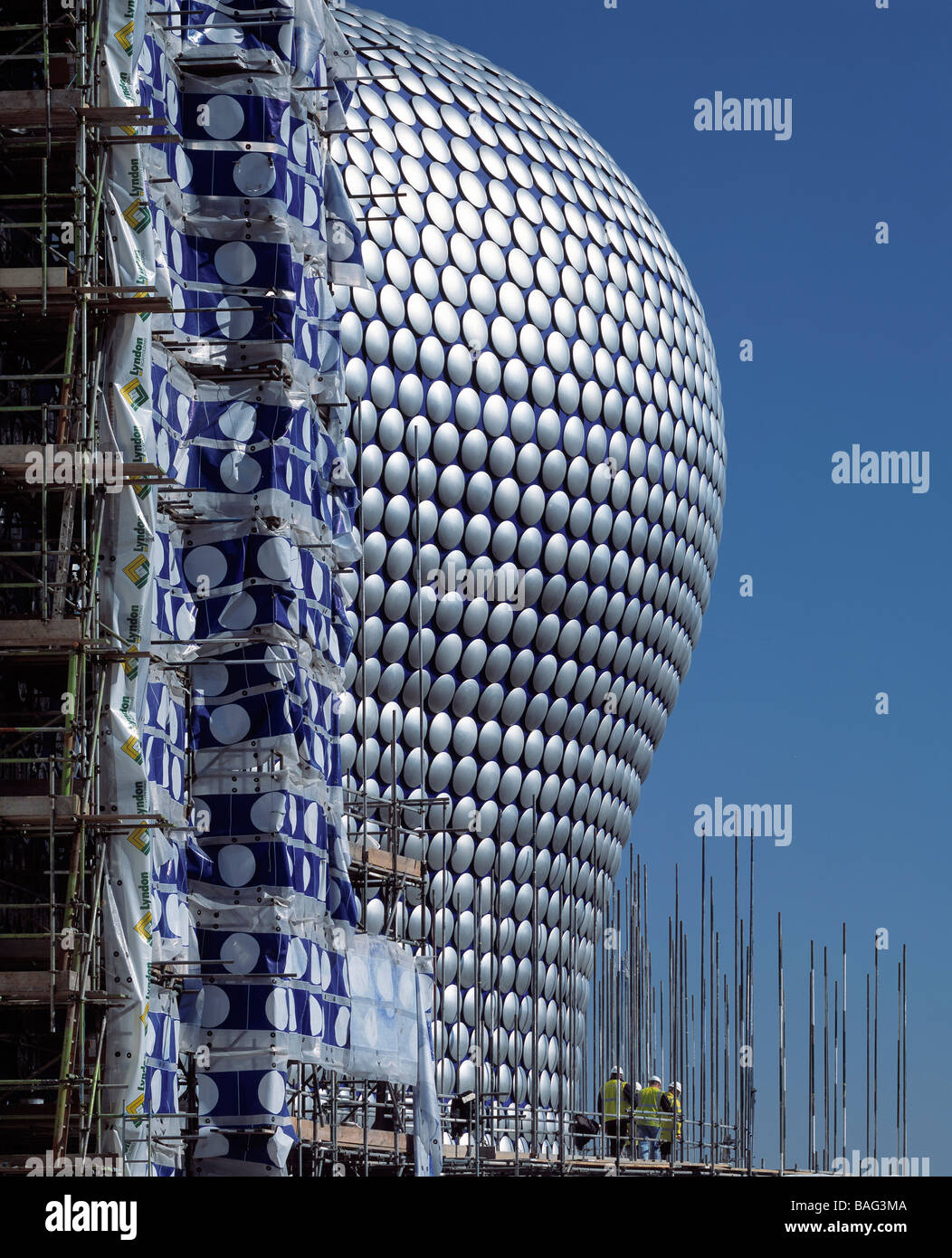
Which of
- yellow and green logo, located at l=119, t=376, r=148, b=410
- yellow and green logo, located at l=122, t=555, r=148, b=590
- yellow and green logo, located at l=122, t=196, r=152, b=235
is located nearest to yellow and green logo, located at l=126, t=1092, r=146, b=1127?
yellow and green logo, located at l=122, t=555, r=148, b=590

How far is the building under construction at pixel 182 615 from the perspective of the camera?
16.2 metres

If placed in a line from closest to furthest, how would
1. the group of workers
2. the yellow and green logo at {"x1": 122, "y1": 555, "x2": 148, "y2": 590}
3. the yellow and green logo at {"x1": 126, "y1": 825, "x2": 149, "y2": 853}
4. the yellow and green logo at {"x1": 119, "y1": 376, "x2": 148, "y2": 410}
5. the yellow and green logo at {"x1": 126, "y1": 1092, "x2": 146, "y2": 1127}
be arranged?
1. the yellow and green logo at {"x1": 126, "y1": 1092, "x2": 146, "y2": 1127}
2. the yellow and green logo at {"x1": 126, "y1": 825, "x2": 149, "y2": 853}
3. the yellow and green logo at {"x1": 122, "y1": 555, "x2": 148, "y2": 590}
4. the yellow and green logo at {"x1": 119, "y1": 376, "x2": 148, "y2": 410}
5. the group of workers

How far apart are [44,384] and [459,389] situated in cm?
1818

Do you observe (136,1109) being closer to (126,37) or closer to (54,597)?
(54,597)

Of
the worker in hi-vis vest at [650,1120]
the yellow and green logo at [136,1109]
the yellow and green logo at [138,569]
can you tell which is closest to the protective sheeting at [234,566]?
the yellow and green logo at [138,569]

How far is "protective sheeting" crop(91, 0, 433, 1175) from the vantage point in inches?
683

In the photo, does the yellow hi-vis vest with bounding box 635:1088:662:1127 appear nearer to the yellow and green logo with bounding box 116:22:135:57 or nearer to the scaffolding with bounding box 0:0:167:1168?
the scaffolding with bounding box 0:0:167:1168

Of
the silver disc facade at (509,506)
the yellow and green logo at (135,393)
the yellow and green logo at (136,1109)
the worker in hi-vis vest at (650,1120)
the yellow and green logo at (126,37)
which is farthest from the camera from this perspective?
the silver disc facade at (509,506)

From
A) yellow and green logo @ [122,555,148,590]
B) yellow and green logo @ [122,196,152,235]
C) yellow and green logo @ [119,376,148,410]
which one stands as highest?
yellow and green logo @ [122,196,152,235]

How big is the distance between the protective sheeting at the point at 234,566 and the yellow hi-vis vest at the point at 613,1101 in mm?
4937

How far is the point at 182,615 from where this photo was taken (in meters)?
18.9

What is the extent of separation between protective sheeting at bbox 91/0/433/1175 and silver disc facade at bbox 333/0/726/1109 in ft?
41.3

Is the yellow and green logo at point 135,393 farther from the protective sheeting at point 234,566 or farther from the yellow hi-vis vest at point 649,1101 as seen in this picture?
the yellow hi-vis vest at point 649,1101

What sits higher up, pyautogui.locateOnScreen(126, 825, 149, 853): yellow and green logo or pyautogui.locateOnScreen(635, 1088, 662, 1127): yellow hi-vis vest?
pyautogui.locateOnScreen(126, 825, 149, 853): yellow and green logo
